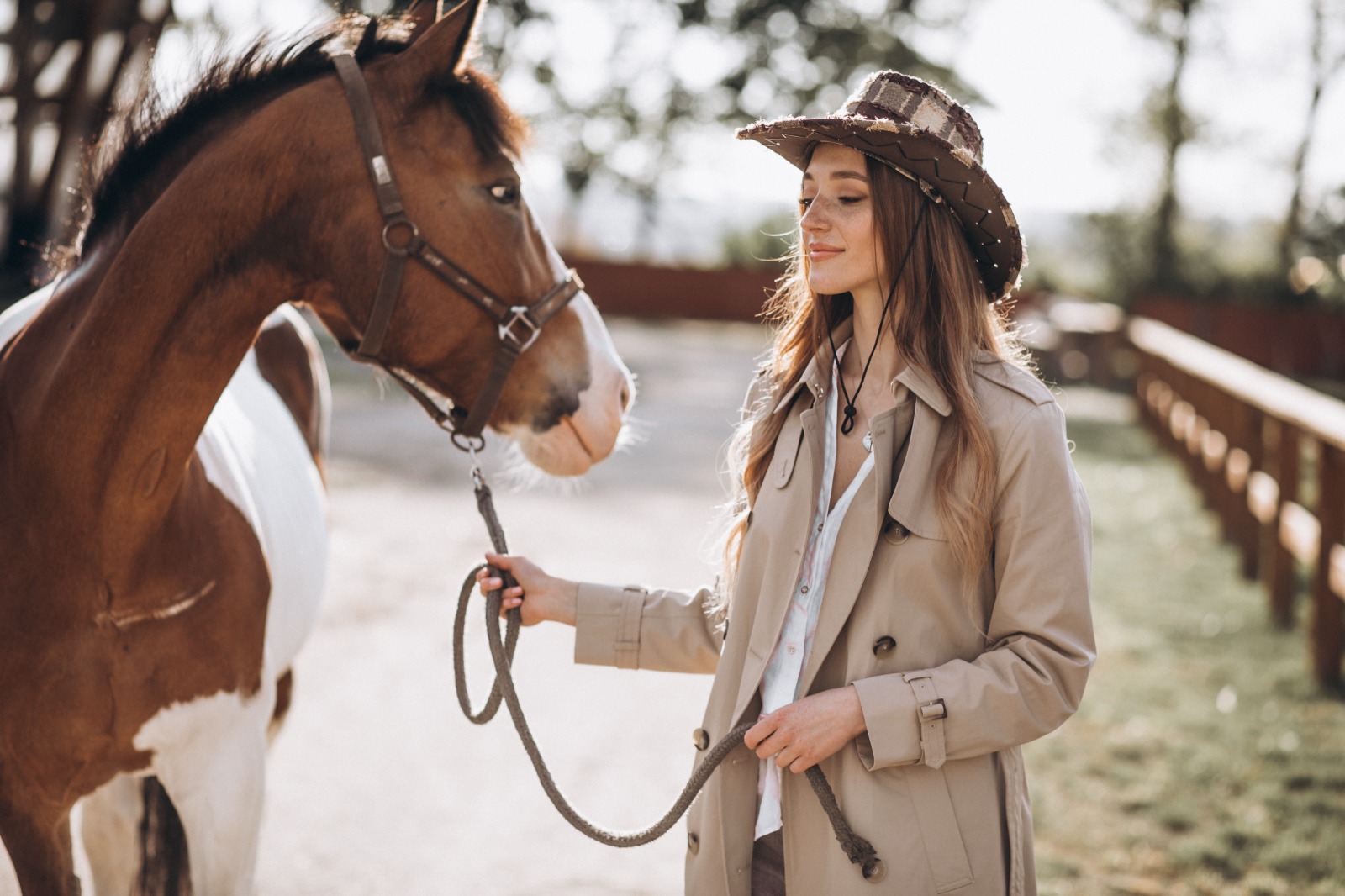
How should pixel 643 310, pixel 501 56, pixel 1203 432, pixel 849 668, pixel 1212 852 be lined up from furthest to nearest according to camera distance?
pixel 643 310 → pixel 501 56 → pixel 1203 432 → pixel 1212 852 → pixel 849 668

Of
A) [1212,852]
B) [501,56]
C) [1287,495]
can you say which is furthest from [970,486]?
[501,56]

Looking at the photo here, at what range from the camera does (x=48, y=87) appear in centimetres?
1324

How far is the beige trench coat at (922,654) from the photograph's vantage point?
5.19 ft

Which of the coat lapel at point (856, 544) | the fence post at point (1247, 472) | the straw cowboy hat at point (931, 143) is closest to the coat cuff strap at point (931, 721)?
the coat lapel at point (856, 544)

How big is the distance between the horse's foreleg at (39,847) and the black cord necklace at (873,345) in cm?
150

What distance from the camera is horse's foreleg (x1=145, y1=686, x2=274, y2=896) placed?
6.24 feet

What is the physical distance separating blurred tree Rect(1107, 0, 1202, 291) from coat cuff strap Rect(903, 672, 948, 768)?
22.9 metres

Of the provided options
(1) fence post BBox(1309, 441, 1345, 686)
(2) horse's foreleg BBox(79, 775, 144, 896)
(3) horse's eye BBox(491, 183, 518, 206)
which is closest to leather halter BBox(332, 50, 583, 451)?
(3) horse's eye BBox(491, 183, 518, 206)

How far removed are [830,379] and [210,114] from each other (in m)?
1.17

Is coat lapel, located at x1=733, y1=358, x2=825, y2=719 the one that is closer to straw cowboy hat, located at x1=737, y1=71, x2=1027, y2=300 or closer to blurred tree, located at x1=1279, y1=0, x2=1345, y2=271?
straw cowboy hat, located at x1=737, y1=71, x2=1027, y2=300

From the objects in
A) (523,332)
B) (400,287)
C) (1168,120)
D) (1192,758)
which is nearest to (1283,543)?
(1192,758)

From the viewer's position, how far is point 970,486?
5.36ft

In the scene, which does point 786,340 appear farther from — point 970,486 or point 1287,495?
point 1287,495

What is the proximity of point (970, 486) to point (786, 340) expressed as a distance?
526 mm
